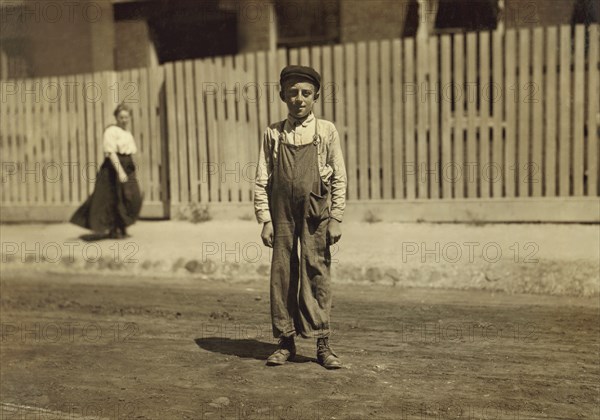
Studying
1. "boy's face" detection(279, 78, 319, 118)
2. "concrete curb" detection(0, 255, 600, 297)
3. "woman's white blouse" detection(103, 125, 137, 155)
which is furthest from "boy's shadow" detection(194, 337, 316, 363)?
"woman's white blouse" detection(103, 125, 137, 155)

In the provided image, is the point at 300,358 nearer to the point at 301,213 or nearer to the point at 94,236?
the point at 301,213

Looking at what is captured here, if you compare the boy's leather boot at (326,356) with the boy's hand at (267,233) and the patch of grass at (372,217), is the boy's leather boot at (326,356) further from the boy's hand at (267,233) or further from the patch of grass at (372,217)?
the patch of grass at (372,217)

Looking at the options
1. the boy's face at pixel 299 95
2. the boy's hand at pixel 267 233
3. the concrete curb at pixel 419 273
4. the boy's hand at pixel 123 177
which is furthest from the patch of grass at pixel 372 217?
the boy's face at pixel 299 95

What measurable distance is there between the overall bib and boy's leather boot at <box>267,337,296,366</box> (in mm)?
104

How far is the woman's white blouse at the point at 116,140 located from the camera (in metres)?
10.0

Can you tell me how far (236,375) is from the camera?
4820 mm

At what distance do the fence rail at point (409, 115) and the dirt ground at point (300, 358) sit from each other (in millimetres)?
2484

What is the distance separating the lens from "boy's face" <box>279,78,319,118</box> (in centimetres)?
476

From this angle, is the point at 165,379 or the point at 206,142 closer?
the point at 165,379

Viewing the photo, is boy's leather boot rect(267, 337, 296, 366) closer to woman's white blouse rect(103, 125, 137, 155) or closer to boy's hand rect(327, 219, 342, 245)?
boy's hand rect(327, 219, 342, 245)

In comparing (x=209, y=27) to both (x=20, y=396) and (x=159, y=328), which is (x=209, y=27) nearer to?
(x=159, y=328)

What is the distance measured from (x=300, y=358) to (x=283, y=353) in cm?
22

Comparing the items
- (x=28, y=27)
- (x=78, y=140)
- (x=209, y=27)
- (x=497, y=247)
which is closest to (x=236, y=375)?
(x=497, y=247)

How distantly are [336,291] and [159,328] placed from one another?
2113mm
